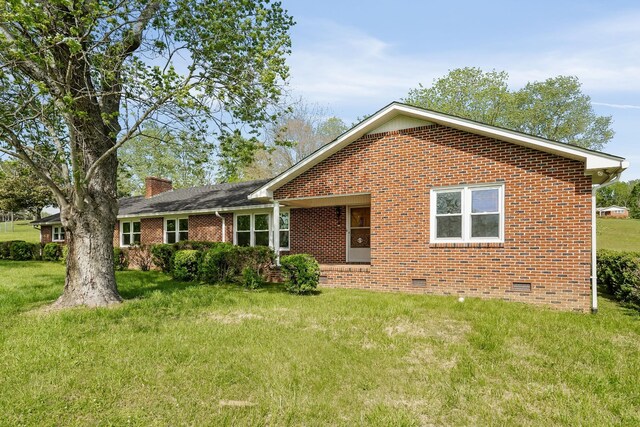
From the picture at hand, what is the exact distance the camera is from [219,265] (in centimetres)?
1220

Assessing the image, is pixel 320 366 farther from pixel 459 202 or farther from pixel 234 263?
pixel 234 263

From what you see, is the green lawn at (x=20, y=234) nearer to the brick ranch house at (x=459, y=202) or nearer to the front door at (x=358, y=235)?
the front door at (x=358, y=235)

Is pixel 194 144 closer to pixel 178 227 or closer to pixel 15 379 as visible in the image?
pixel 15 379

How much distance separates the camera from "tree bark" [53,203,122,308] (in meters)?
8.20

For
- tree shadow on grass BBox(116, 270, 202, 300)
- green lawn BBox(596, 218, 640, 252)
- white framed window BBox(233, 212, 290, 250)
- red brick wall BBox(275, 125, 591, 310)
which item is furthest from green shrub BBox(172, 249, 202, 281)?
green lawn BBox(596, 218, 640, 252)

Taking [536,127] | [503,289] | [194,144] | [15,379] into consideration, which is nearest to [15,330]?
[15,379]

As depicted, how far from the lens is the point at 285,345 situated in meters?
5.60

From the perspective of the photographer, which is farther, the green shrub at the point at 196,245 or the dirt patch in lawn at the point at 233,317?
the green shrub at the point at 196,245

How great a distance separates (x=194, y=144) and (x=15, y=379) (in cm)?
604

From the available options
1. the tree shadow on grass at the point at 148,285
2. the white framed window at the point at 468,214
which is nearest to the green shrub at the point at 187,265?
the tree shadow on grass at the point at 148,285

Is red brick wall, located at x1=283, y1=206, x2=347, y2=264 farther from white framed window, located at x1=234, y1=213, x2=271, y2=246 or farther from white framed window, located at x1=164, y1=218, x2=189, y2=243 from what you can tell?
white framed window, located at x1=164, y1=218, x2=189, y2=243

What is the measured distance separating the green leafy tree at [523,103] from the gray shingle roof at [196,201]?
72.3 feet

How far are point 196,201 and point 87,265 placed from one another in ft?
32.4

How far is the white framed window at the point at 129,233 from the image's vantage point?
64.4 ft
